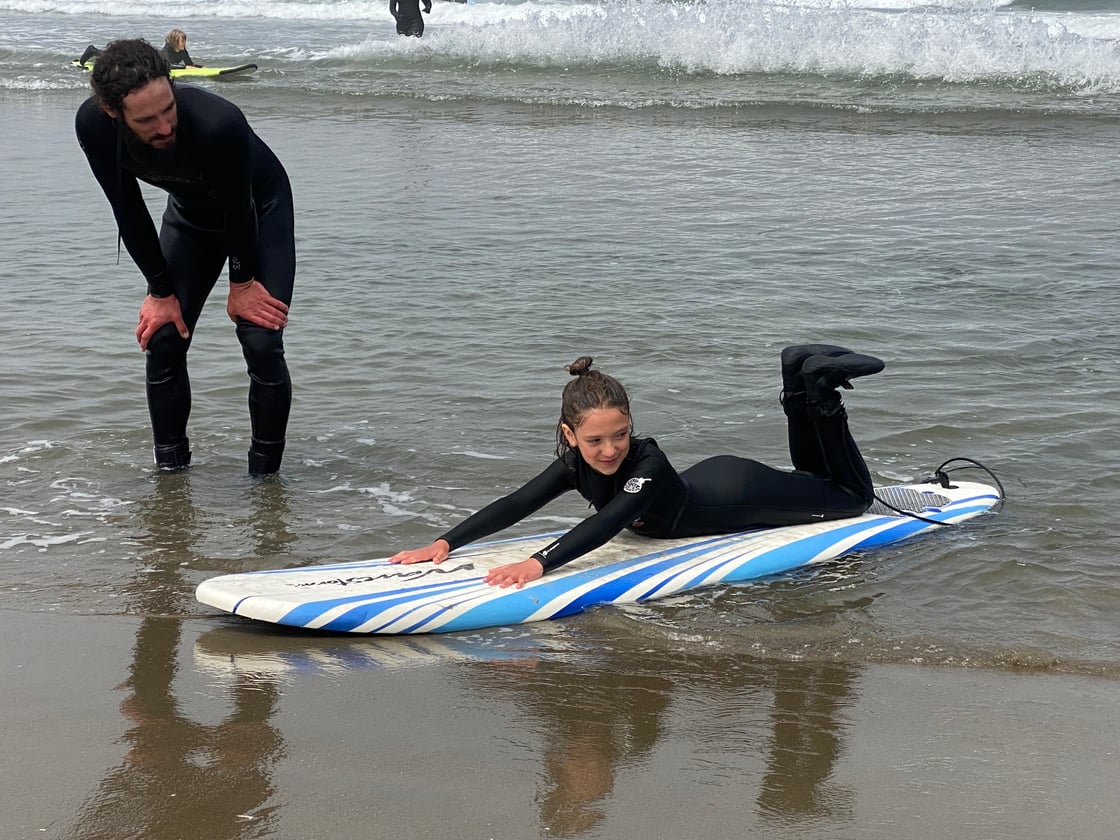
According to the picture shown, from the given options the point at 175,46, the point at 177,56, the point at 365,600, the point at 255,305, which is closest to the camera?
the point at 365,600

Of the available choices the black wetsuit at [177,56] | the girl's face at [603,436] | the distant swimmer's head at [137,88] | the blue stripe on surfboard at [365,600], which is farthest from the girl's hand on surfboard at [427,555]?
the black wetsuit at [177,56]

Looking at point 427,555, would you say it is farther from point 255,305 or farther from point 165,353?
point 165,353

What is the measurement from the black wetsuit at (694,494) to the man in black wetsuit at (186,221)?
57.3 inches

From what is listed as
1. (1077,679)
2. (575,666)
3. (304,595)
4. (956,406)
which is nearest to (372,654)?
(304,595)

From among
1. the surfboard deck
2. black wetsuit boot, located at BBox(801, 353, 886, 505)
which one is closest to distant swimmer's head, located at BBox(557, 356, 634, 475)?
black wetsuit boot, located at BBox(801, 353, 886, 505)

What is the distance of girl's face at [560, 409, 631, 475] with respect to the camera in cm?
436

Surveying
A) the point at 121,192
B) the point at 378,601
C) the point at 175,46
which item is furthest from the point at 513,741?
the point at 175,46

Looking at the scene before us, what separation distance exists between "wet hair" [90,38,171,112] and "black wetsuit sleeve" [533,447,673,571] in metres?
2.15

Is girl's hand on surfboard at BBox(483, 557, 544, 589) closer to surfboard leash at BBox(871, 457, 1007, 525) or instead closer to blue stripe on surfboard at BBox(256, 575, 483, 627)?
blue stripe on surfboard at BBox(256, 575, 483, 627)

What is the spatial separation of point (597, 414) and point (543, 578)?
23.9 inches

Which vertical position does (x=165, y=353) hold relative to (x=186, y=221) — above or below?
below

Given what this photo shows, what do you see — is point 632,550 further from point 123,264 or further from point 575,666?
point 123,264

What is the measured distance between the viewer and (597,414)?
4359mm

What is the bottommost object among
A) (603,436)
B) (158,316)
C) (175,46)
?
(603,436)
